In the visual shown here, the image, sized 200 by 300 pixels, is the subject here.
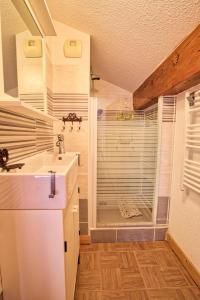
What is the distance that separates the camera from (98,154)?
2145mm

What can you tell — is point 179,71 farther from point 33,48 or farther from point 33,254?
point 33,254

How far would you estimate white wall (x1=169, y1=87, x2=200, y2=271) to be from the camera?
1.54 metres

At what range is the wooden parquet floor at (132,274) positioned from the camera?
140 cm

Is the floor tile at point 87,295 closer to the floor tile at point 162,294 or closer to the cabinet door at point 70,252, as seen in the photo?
the cabinet door at point 70,252

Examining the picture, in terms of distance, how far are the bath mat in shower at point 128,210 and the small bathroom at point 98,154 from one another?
1 cm

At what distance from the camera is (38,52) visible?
1492mm

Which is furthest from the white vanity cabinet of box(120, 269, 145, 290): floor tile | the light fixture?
the light fixture

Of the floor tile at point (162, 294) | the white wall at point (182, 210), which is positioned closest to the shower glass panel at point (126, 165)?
the white wall at point (182, 210)

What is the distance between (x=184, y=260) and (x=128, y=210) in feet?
2.63

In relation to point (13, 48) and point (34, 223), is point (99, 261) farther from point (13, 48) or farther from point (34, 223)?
point (13, 48)

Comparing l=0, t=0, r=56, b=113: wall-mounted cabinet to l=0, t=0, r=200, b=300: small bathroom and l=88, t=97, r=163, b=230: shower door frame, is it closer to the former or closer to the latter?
l=0, t=0, r=200, b=300: small bathroom

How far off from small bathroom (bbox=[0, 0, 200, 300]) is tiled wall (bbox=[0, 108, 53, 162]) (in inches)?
0.4

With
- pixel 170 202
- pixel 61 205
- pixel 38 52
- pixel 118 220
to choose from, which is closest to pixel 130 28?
pixel 38 52

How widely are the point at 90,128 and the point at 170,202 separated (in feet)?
4.16
